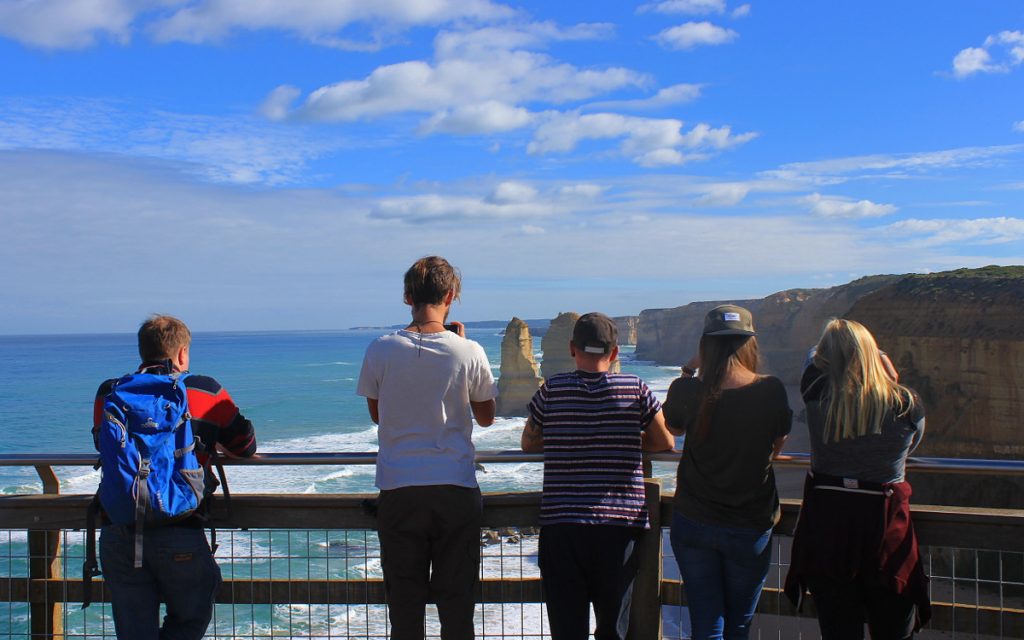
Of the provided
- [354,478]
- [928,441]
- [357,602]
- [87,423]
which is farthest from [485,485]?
[87,423]

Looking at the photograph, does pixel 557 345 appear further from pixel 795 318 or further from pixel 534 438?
pixel 534 438

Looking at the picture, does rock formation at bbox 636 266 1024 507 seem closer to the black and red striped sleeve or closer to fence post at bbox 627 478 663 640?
fence post at bbox 627 478 663 640

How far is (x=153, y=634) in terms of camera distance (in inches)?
124

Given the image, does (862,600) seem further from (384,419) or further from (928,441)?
(928,441)

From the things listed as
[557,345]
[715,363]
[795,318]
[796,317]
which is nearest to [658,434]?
[715,363]

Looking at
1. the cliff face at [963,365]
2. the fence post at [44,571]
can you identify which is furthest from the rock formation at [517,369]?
the fence post at [44,571]

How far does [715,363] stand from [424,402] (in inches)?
43.9

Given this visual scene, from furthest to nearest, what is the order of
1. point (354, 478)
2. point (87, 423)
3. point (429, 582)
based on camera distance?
point (87, 423), point (354, 478), point (429, 582)

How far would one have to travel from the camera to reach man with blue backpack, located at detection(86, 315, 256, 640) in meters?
3.01

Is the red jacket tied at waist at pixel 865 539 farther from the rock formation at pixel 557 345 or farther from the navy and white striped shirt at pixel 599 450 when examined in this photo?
the rock formation at pixel 557 345

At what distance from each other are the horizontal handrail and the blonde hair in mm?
→ 366

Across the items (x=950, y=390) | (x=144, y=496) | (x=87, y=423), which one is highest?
(x=144, y=496)

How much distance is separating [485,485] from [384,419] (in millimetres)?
27602

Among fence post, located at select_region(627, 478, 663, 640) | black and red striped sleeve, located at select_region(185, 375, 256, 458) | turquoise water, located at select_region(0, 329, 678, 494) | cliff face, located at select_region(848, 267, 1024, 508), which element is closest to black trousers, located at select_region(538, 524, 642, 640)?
fence post, located at select_region(627, 478, 663, 640)
